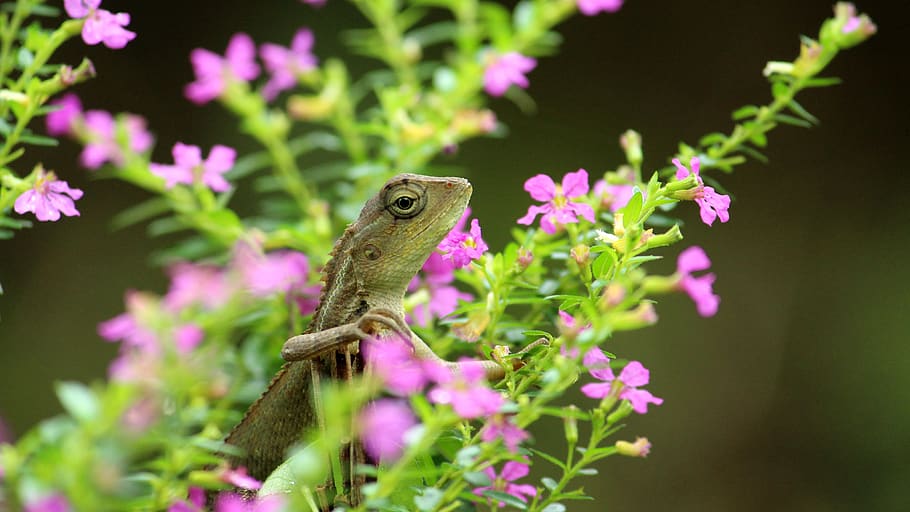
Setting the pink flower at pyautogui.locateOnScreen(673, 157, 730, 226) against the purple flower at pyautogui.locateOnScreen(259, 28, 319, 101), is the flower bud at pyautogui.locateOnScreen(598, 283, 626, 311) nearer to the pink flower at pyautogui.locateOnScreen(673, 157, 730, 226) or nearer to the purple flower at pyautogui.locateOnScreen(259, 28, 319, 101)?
the pink flower at pyautogui.locateOnScreen(673, 157, 730, 226)

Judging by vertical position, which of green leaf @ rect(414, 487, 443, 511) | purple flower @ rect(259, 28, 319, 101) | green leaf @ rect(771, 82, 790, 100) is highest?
purple flower @ rect(259, 28, 319, 101)

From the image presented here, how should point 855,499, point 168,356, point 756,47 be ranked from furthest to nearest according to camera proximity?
point 756,47, point 855,499, point 168,356

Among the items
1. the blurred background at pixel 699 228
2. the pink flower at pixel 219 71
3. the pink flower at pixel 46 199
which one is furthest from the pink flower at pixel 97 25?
the blurred background at pixel 699 228

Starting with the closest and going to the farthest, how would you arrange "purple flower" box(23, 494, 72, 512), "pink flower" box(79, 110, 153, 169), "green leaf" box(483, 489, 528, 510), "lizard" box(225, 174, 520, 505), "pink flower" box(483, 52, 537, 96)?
"purple flower" box(23, 494, 72, 512) < "green leaf" box(483, 489, 528, 510) < "lizard" box(225, 174, 520, 505) < "pink flower" box(79, 110, 153, 169) < "pink flower" box(483, 52, 537, 96)

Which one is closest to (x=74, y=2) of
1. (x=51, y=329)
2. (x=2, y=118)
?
(x=2, y=118)

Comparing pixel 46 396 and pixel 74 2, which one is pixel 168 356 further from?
pixel 46 396

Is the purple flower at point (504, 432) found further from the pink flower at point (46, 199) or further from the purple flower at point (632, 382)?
the pink flower at point (46, 199)

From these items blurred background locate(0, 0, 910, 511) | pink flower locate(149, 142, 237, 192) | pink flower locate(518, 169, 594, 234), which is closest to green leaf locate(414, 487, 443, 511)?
pink flower locate(518, 169, 594, 234)

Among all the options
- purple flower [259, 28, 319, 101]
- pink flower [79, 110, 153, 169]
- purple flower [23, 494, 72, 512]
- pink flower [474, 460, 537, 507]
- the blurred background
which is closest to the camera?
purple flower [23, 494, 72, 512]

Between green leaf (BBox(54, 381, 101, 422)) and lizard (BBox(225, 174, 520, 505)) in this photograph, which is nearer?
green leaf (BBox(54, 381, 101, 422))
